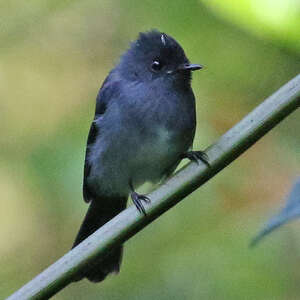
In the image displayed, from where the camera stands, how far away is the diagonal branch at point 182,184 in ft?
3.95

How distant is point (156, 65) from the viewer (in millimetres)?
2963

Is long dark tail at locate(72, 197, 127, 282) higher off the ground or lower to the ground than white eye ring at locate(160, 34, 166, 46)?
lower

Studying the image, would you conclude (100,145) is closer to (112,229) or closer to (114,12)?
(114,12)

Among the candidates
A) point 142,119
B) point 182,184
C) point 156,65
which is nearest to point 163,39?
point 156,65

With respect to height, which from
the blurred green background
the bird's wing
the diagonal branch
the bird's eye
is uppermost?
the bird's wing

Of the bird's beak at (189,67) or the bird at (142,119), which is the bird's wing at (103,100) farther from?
the bird's beak at (189,67)

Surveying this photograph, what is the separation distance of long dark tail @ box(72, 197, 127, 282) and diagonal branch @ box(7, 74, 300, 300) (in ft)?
4.55

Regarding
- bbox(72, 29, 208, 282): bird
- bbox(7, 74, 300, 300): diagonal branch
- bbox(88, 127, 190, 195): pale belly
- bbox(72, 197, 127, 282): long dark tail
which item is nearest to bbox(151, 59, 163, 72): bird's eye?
bbox(72, 29, 208, 282): bird

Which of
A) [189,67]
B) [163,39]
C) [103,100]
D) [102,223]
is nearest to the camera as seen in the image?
[189,67]

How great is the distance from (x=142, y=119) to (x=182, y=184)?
155 cm

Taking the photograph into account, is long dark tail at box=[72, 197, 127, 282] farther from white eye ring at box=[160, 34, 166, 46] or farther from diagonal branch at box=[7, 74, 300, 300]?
diagonal branch at box=[7, 74, 300, 300]

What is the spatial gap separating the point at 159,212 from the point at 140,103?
1.61 m

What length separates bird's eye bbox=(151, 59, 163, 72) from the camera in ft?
9.67

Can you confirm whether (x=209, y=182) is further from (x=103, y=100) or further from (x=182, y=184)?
(x=182, y=184)
